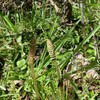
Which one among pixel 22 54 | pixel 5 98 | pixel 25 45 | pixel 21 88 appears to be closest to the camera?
pixel 5 98

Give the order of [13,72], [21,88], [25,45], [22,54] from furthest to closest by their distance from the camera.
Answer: [25,45]
[22,54]
[13,72]
[21,88]

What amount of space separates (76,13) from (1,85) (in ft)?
4.56

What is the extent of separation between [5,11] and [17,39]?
1.77 feet

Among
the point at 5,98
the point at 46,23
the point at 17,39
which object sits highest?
the point at 46,23

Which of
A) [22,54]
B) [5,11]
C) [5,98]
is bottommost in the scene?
[5,98]

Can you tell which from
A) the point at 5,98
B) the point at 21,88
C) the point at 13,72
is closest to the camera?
the point at 5,98

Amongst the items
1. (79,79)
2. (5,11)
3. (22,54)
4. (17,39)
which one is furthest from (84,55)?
(5,11)

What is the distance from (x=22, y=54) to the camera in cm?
181

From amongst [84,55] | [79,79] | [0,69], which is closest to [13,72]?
[0,69]

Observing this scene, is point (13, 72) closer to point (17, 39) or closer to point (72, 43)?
point (17, 39)

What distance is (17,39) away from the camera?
6.37 ft

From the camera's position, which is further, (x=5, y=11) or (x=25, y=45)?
(x=5, y=11)

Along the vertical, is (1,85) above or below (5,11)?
below

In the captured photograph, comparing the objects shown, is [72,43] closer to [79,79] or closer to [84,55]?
[84,55]
